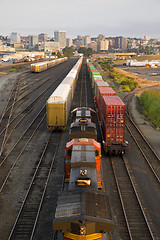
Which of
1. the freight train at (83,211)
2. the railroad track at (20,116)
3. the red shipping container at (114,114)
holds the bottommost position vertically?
the railroad track at (20,116)

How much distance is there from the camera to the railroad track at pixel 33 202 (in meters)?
12.5

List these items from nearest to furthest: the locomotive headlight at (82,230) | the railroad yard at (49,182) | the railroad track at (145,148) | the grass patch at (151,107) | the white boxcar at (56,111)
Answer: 1. the locomotive headlight at (82,230)
2. the railroad yard at (49,182)
3. the railroad track at (145,148)
4. the white boxcar at (56,111)
5. the grass patch at (151,107)

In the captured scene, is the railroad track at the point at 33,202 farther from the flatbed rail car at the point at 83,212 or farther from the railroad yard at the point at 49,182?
the flatbed rail car at the point at 83,212

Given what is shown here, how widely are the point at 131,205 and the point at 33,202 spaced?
6156mm

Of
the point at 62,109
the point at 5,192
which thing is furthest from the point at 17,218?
the point at 62,109

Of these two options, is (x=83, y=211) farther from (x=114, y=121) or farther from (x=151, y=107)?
(x=151, y=107)

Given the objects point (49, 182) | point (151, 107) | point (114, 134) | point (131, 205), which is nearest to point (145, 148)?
point (114, 134)

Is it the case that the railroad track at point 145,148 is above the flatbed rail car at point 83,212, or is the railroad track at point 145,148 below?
below

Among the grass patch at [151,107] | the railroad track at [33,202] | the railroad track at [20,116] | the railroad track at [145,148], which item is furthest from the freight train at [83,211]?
the grass patch at [151,107]

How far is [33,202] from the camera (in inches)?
587

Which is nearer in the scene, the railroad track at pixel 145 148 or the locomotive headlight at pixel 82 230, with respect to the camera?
the locomotive headlight at pixel 82 230

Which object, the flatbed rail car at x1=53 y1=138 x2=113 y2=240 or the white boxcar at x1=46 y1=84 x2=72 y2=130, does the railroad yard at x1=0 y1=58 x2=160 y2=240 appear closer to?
the white boxcar at x1=46 y1=84 x2=72 y2=130

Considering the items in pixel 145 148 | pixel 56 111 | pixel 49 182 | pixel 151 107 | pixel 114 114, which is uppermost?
pixel 114 114

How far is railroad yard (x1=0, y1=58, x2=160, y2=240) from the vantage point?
42.2 ft
